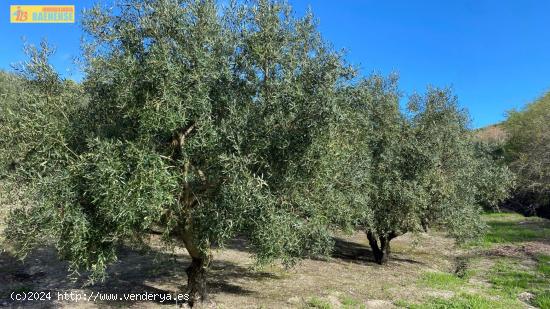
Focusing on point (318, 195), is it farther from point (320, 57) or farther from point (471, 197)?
point (471, 197)

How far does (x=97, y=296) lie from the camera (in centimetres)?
1537

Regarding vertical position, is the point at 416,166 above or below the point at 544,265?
above

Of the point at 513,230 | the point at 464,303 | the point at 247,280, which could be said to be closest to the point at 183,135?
the point at 247,280

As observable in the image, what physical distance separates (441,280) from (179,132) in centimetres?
1520

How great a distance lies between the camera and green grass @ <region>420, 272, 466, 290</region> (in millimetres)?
18875

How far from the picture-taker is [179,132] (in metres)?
11.8

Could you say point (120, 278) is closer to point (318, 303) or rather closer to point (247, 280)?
point (247, 280)

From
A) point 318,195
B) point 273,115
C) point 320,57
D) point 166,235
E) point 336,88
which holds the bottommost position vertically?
point 166,235

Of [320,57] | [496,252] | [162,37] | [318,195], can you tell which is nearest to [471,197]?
[496,252]

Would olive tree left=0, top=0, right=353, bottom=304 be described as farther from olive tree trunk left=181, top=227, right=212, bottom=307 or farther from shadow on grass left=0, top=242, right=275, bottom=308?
shadow on grass left=0, top=242, right=275, bottom=308

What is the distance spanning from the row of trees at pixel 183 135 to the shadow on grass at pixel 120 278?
374 cm

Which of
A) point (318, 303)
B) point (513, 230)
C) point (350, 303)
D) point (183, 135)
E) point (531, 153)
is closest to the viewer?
point (183, 135)

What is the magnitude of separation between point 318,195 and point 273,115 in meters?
3.03

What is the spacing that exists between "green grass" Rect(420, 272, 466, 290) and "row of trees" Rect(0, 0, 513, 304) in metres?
8.94
